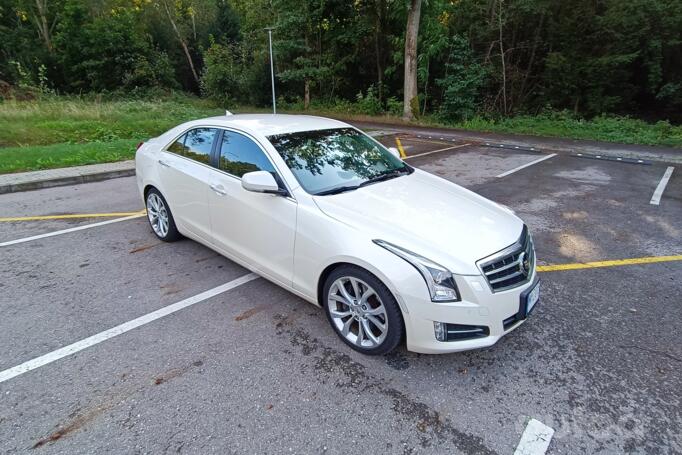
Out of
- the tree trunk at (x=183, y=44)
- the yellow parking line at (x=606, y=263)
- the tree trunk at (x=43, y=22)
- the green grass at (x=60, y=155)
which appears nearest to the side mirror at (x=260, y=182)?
the yellow parking line at (x=606, y=263)

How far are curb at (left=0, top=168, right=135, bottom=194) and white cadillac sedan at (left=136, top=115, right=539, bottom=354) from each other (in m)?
4.97

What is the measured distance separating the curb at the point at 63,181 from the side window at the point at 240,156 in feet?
19.1

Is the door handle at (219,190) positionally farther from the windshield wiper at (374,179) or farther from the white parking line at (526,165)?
the white parking line at (526,165)

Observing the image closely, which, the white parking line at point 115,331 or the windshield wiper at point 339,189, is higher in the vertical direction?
the windshield wiper at point 339,189

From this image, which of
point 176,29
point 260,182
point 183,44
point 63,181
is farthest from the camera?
point 183,44

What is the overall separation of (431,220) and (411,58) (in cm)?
1639

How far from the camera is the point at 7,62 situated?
27500mm

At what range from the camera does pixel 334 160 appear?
3584 millimetres

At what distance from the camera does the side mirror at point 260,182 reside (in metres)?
3.07

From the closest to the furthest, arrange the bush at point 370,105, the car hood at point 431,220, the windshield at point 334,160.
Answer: the car hood at point 431,220 < the windshield at point 334,160 < the bush at point 370,105

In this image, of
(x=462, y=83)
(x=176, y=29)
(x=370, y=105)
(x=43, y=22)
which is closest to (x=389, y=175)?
(x=462, y=83)

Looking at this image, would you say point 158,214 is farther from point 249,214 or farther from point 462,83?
point 462,83

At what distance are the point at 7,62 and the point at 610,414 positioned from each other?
124ft

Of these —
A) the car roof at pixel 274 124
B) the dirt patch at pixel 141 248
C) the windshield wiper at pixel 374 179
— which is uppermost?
the car roof at pixel 274 124
